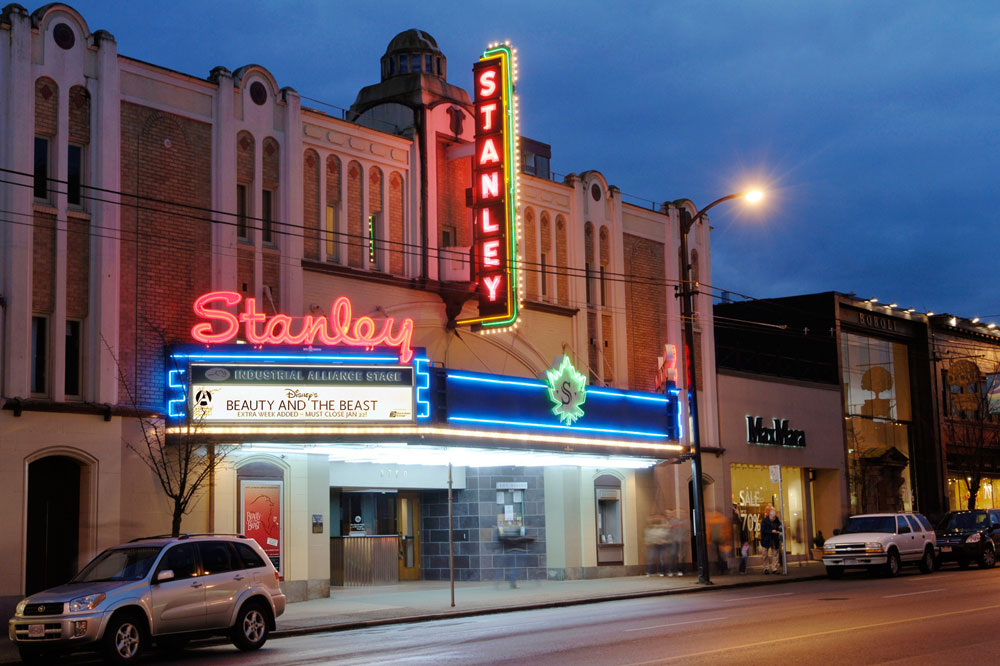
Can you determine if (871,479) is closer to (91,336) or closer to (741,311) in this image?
(741,311)

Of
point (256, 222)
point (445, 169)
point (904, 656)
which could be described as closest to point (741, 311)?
point (445, 169)

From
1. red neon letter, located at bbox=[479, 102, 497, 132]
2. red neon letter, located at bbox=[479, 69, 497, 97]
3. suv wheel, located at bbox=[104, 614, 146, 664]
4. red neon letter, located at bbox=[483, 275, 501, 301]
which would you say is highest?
red neon letter, located at bbox=[479, 69, 497, 97]

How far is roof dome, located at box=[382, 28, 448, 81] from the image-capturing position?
42875mm

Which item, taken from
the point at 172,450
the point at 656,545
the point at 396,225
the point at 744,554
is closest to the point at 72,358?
the point at 172,450

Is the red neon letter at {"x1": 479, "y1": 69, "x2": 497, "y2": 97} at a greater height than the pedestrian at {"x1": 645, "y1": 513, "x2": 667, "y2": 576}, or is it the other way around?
the red neon letter at {"x1": 479, "y1": 69, "x2": 497, "y2": 97}

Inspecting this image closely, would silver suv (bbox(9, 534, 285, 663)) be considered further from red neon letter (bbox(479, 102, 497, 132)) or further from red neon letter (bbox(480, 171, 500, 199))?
red neon letter (bbox(479, 102, 497, 132))

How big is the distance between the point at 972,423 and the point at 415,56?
2970 centimetres

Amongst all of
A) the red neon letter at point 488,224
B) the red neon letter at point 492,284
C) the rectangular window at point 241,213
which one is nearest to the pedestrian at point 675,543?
the red neon letter at point 492,284

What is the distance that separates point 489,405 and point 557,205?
836cm

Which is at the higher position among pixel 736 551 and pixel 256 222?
pixel 256 222

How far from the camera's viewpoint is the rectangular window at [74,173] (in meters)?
23.3

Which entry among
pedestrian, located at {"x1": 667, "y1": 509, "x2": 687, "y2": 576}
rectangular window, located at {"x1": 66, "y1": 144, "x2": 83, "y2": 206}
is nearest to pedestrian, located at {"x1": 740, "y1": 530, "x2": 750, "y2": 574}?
pedestrian, located at {"x1": 667, "y1": 509, "x2": 687, "y2": 576}

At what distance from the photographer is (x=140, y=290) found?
24.0 metres

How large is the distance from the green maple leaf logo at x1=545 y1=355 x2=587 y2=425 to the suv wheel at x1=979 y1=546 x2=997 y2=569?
14.6 metres
